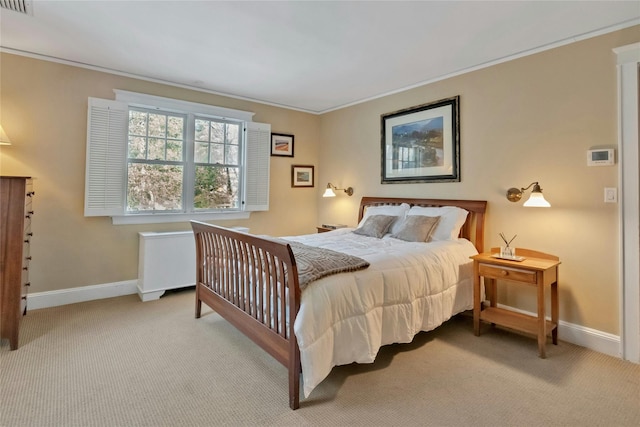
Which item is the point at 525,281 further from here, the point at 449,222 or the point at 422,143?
the point at 422,143

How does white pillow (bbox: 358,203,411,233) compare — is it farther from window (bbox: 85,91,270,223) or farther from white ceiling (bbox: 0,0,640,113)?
window (bbox: 85,91,270,223)

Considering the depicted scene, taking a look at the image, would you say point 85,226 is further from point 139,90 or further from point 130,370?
point 130,370

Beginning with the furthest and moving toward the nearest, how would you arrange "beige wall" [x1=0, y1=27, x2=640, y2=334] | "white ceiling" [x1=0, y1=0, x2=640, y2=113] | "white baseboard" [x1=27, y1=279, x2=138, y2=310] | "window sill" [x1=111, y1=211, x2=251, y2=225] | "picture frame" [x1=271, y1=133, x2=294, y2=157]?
"picture frame" [x1=271, y1=133, x2=294, y2=157] → "window sill" [x1=111, y1=211, x2=251, y2=225] → "white baseboard" [x1=27, y1=279, x2=138, y2=310] → "beige wall" [x1=0, y1=27, x2=640, y2=334] → "white ceiling" [x1=0, y1=0, x2=640, y2=113]

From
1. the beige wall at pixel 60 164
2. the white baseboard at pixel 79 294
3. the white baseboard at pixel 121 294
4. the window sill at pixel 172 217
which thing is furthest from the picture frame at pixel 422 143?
the white baseboard at pixel 79 294

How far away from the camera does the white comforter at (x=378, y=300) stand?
5.90ft

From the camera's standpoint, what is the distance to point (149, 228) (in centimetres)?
387

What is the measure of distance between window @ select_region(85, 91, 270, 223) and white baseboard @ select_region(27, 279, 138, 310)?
2.46ft

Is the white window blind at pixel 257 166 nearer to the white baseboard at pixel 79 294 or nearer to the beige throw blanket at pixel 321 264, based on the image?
the white baseboard at pixel 79 294

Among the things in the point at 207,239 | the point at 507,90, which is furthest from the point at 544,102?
the point at 207,239

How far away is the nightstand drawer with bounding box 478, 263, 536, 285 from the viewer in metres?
2.45

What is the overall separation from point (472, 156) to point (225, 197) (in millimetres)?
3109

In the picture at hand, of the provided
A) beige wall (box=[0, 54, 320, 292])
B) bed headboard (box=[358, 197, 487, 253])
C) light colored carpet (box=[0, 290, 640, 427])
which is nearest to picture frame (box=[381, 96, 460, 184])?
bed headboard (box=[358, 197, 487, 253])

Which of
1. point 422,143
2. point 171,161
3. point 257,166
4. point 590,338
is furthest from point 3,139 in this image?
point 590,338

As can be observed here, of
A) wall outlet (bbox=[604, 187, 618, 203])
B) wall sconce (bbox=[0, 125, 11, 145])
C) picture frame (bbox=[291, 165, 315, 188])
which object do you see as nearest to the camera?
wall outlet (bbox=[604, 187, 618, 203])
